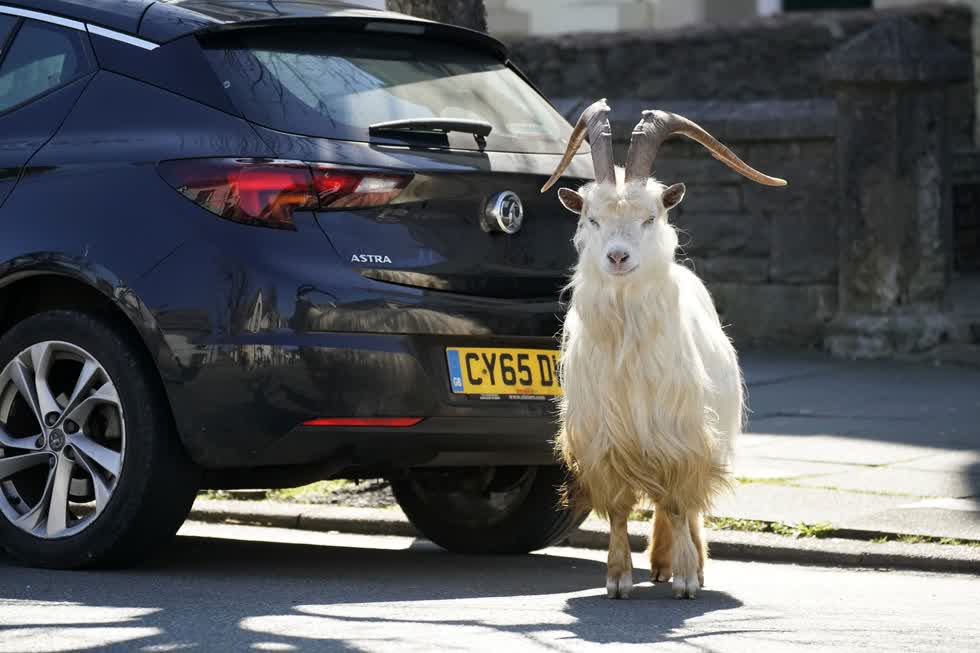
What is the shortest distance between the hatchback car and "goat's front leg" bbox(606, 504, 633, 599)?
514 mm

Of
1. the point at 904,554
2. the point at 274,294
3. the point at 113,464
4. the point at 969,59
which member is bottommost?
the point at 904,554

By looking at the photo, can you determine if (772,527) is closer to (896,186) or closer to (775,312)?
(896,186)

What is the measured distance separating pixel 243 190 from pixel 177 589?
1351mm

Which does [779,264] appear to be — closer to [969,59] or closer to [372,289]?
[969,59]

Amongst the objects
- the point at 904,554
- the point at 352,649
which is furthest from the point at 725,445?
the point at 352,649

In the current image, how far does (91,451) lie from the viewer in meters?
6.95

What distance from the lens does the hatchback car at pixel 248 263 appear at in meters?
6.63

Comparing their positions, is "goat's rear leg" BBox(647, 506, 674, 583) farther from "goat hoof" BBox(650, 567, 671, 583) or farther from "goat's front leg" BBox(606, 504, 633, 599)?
"goat's front leg" BBox(606, 504, 633, 599)

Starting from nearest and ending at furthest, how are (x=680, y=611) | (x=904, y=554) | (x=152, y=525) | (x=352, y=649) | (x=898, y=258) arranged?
1. (x=352, y=649)
2. (x=680, y=611)
3. (x=152, y=525)
4. (x=904, y=554)
5. (x=898, y=258)

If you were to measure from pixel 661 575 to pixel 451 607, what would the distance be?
105 cm

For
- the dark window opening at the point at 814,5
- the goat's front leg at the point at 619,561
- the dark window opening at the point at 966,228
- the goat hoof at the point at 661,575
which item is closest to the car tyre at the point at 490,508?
the goat hoof at the point at 661,575

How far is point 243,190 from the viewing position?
6.63 metres

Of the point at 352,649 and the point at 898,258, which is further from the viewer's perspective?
the point at 898,258

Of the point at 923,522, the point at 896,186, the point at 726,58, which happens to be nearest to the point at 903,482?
the point at 923,522
